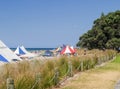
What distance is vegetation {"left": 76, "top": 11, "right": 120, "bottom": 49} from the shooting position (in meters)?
71.1

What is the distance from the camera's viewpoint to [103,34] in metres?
71.7

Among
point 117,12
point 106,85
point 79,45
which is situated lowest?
point 106,85

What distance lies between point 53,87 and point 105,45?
175 feet

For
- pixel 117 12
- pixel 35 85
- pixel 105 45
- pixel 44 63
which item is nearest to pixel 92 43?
pixel 105 45

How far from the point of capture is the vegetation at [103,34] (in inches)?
2798

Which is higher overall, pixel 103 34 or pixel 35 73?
pixel 103 34

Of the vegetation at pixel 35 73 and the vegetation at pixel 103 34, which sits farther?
the vegetation at pixel 103 34

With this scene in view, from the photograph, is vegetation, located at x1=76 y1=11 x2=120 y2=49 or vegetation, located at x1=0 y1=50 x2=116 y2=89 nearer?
vegetation, located at x1=0 y1=50 x2=116 y2=89

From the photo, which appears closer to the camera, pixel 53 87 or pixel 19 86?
pixel 19 86

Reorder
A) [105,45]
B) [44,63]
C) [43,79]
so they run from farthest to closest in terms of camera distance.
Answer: [105,45] < [44,63] < [43,79]

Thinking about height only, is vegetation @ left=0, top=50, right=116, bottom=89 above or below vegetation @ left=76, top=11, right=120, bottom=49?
below

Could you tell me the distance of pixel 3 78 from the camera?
14.9 meters

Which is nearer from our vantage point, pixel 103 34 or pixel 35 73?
pixel 35 73

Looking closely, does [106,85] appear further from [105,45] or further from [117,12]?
[117,12]
